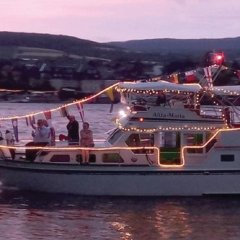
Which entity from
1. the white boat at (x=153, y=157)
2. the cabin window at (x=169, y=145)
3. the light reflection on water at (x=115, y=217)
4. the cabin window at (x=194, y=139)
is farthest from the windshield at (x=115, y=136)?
the cabin window at (x=194, y=139)

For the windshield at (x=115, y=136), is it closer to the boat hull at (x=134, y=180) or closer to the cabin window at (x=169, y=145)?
the boat hull at (x=134, y=180)

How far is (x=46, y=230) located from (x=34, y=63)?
9306 centimetres

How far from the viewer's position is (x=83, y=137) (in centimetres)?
2905

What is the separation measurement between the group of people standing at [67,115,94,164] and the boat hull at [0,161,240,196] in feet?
1.25

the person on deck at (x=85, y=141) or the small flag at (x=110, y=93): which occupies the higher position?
the small flag at (x=110, y=93)

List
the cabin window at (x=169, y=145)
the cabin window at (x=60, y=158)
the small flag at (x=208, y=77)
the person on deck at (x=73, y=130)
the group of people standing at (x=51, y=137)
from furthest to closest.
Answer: the person on deck at (x=73, y=130)
the small flag at (x=208, y=77)
the group of people standing at (x=51, y=137)
the cabin window at (x=169, y=145)
the cabin window at (x=60, y=158)

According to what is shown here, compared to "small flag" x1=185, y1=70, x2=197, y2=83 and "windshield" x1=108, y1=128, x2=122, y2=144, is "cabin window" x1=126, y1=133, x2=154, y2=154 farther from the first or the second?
"small flag" x1=185, y1=70, x2=197, y2=83

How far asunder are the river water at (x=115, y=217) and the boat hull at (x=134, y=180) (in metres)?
0.22

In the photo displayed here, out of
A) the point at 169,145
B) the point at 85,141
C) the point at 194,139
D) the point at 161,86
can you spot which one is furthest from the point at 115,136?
the point at 194,139

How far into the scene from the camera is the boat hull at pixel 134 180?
1111 inches

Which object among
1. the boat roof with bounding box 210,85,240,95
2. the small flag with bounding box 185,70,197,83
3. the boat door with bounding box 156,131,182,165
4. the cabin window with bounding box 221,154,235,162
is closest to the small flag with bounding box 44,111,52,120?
the boat door with bounding box 156,131,182,165

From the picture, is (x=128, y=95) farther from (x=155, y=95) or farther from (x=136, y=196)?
(x=136, y=196)

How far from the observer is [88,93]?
322 ft

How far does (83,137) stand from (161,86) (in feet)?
8.26
